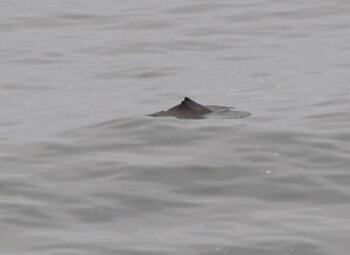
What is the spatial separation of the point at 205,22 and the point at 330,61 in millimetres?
3032

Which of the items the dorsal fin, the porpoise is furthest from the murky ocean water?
the dorsal fin

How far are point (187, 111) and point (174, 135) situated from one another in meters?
0.62

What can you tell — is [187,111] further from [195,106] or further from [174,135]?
[174,135]

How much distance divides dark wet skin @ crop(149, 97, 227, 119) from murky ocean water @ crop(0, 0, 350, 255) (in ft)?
0.54

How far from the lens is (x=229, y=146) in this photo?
33.2 feet

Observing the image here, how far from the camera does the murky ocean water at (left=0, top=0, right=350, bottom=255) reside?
8.31 m

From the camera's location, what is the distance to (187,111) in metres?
11.1

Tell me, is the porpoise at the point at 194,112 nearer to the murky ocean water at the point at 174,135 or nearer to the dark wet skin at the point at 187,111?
the dark wet skin at the point at 187,111

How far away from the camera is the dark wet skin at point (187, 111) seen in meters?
11.0

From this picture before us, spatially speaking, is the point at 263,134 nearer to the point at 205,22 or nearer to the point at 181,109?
the point at 181,109

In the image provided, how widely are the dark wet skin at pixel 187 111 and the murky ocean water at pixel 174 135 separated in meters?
0.17

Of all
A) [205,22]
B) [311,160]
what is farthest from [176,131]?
[205,22]

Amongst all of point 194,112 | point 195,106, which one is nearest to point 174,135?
point 194,112

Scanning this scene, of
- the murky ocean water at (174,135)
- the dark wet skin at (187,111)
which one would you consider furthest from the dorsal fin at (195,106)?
Answer: the murky ocean water at (174,135)
